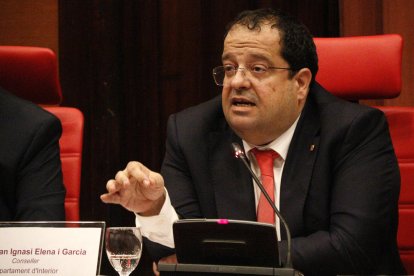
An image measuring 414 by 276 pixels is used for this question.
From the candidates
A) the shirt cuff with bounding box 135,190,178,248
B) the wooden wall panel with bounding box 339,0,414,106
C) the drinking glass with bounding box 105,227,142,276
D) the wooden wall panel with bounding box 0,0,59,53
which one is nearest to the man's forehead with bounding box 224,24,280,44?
the shirt cuff with bounding box 135,190,178,248

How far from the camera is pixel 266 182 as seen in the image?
2.14 metres

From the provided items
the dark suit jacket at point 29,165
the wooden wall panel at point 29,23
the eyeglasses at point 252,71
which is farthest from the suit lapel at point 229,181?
the wooden wall panel at point 29,23

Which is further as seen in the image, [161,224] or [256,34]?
[256,34]

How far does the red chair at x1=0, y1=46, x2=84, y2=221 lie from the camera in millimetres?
2295

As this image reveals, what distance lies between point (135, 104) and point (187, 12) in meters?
0.54

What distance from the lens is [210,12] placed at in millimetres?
3549

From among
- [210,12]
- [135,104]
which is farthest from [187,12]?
[135,104]

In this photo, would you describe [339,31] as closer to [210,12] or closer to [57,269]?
[210,12]

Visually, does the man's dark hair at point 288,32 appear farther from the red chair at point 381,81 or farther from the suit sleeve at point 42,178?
the suit sleeve at point 42,178

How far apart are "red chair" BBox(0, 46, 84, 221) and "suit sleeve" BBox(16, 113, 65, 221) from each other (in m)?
0.17

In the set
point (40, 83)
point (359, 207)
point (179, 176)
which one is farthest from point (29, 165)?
point (359, 207)

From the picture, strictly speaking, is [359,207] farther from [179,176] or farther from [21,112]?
[21,112]

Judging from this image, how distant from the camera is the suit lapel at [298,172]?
2.10m

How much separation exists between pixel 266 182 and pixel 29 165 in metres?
0.73
